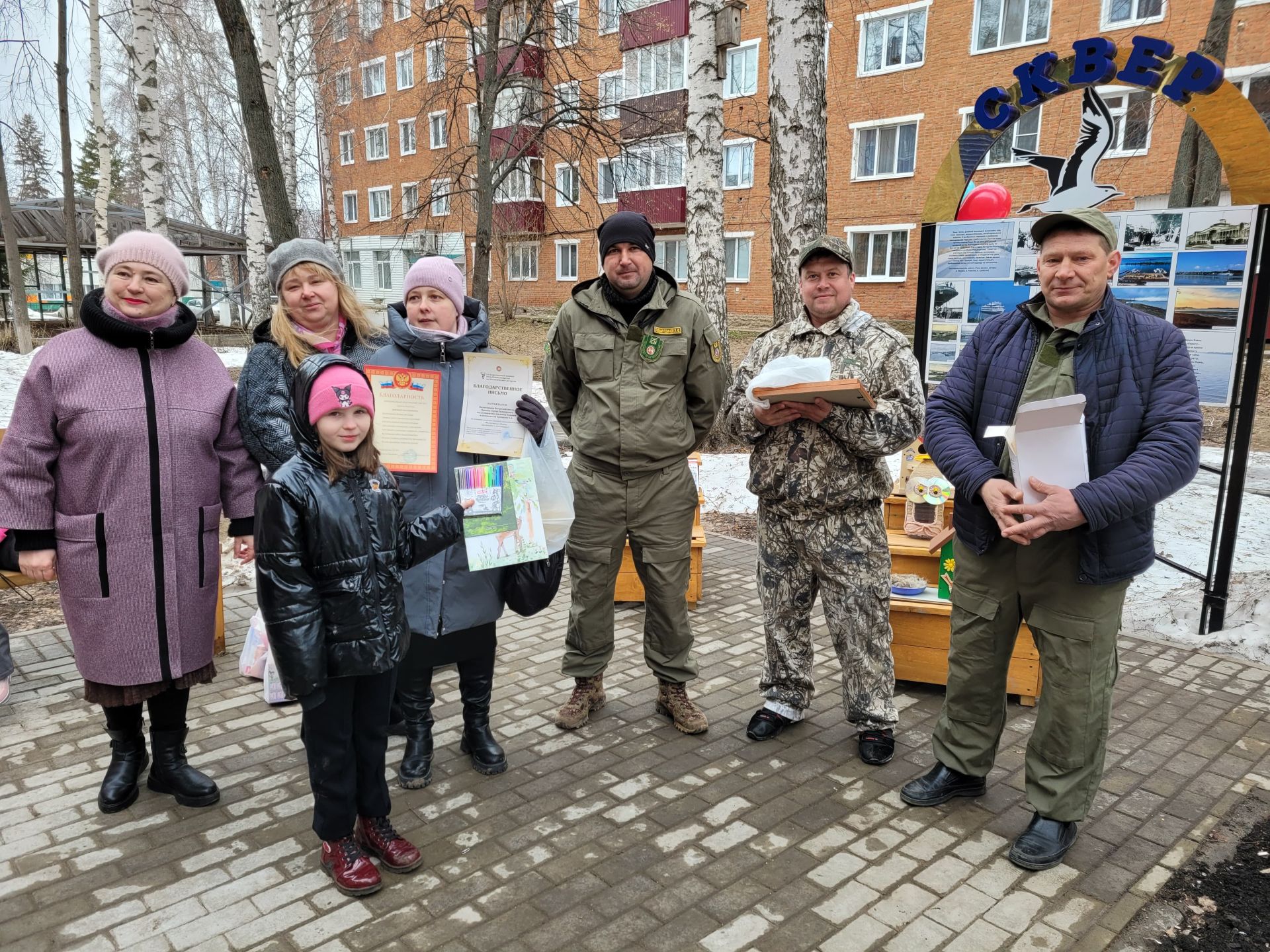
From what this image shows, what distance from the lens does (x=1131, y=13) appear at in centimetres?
1756

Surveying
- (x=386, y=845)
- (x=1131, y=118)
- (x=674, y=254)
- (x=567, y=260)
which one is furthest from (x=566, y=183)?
(x=386, y=845)

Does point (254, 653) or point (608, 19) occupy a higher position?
point (608, 19)

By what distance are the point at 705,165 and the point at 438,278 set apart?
20.1ft

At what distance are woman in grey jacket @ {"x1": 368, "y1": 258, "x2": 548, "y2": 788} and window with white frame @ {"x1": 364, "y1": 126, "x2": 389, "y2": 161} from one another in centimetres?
3268

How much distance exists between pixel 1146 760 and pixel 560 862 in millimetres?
2521

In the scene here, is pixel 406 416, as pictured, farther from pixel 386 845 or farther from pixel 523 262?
pixel 523 262

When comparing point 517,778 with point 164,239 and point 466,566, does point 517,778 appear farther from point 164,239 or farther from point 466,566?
point 164,239

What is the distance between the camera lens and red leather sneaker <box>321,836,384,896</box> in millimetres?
2662

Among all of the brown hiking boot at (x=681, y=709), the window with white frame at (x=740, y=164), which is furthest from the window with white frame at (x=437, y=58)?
the brown hiking boot at (x=681, y=709)

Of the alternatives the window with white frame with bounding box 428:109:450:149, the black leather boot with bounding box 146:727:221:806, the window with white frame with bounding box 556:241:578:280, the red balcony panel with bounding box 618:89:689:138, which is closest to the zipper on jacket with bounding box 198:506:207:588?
the black leather boot with bounding box 146:727:221:806

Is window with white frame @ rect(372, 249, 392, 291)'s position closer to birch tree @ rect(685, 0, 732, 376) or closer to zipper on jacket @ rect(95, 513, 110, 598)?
birch tree @ rect(685, 0, 732, 376)

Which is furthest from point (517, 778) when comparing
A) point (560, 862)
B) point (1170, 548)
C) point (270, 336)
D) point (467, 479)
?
point (1170, 548)

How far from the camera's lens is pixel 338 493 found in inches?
99.2

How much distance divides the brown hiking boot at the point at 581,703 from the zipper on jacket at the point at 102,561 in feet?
6.28
